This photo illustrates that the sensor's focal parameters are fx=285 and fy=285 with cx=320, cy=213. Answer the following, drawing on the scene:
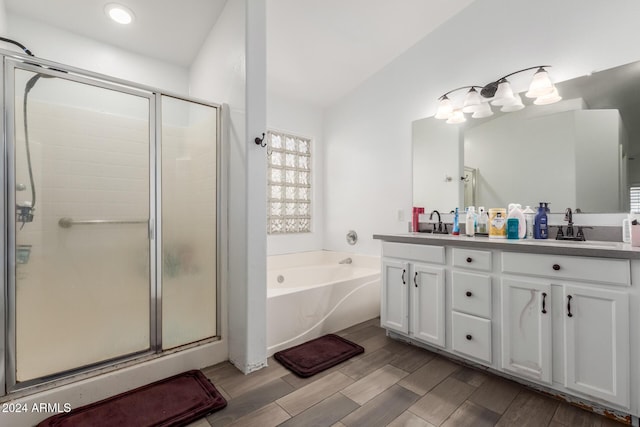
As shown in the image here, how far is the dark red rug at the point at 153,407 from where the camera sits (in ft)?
4.61

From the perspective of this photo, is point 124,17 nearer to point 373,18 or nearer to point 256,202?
point 256,202

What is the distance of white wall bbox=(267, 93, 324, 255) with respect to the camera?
3.35 metres

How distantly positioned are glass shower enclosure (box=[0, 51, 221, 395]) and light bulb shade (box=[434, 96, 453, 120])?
1933mm

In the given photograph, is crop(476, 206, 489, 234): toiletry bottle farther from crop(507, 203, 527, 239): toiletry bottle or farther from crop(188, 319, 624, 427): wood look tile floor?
crop(188, 319, 624, 427): wood look tile floor

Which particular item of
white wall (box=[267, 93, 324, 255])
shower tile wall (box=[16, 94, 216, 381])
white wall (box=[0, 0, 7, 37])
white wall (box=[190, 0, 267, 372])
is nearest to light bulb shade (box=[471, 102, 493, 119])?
white wall (box=[190, 0, 267, 372])

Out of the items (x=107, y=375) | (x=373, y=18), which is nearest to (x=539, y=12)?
(x=373, y=18)

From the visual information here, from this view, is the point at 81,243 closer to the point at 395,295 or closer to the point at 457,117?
the point at 395,295

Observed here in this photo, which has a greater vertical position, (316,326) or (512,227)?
(512,227)

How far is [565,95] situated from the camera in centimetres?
198

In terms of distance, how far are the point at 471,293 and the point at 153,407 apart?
1968mm

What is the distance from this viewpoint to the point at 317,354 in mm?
2094

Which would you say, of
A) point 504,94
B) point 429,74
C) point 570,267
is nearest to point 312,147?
point 429,74

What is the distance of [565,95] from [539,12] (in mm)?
655

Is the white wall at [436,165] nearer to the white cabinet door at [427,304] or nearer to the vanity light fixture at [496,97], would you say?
the vanity light fixture at [496,97]
